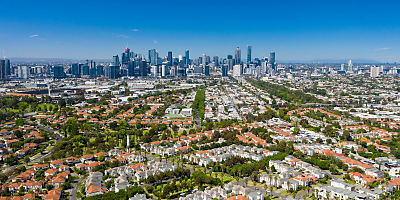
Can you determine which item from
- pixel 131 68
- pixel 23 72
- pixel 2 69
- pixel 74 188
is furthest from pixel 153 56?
pixel 74 188

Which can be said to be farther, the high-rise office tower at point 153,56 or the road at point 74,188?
the high-rise office tower at point 153,56

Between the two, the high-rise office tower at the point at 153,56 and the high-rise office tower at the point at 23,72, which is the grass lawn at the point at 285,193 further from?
the high-rise office tower at the point at 153,56

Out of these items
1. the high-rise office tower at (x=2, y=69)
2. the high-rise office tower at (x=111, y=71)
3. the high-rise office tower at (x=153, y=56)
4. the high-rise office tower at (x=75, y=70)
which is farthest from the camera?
the high-rise office tower at (x=153, y=56)

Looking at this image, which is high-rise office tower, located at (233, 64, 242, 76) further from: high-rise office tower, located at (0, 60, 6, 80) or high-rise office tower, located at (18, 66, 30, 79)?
high-rise office tower, located at (0, 60, 6, 80)

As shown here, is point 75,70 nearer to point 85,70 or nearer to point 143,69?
point 85,70

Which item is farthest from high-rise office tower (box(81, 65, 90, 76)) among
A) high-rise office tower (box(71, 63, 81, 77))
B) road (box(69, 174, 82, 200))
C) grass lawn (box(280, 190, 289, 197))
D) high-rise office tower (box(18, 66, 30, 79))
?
grass lawn (box(280, 190, 289, 197))

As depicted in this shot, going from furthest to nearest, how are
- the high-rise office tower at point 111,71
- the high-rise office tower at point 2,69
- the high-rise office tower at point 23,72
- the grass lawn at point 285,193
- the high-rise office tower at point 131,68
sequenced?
1. the high-rise office tower at point 131,68
2. the high-rise office tower at point 111,71
3. the high-rise office tower at point 23,72
4. the high-rise office tower at point 2,69
5. the grass lawn at point 285,193

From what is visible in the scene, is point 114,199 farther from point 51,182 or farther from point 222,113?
point 222,113

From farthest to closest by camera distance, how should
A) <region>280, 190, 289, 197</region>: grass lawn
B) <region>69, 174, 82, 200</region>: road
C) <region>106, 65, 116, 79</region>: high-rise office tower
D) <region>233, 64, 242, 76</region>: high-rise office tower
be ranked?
1. <region>233, 64, 242, 76</region>: high-rise office tower
2. <region>106, 65, 116, 79</region>: high-rise office tower
3. <region>280, 190, 289, 197</region>: grass lawn
4. <region>69, 174, 82, 200</region>: road

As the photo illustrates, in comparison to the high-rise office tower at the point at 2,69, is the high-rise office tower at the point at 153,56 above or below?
above

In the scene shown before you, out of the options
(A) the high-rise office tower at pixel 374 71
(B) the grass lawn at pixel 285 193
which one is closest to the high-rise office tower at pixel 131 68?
(A) the high-rise office tower at pixel 374 71

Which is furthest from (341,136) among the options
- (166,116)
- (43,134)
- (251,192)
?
(43,134)
